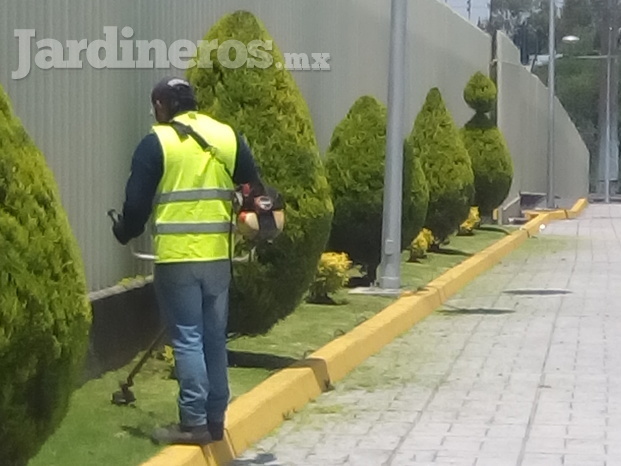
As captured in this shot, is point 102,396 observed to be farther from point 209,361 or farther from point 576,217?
point 576,217

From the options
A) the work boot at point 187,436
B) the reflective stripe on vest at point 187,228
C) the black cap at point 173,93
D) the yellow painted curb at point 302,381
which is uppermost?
the black cap at point 173,93

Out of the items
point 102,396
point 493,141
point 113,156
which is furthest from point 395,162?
point 493,141

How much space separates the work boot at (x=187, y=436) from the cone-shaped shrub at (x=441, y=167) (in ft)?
45.0

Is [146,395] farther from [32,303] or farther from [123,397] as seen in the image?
[32,303]

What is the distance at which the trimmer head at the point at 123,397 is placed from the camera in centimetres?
792

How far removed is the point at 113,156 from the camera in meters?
9.30

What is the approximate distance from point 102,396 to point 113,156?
185 centimetres

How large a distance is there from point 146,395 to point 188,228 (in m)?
1.91

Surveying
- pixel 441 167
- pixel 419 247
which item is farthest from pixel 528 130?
pixel 419 247

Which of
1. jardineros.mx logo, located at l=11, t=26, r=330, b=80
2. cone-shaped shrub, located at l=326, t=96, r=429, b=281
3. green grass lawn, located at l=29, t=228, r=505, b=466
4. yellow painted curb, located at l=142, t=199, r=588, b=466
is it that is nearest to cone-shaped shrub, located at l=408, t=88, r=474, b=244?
yellow painted curb, located at l=142, t=199, r=588, b=466

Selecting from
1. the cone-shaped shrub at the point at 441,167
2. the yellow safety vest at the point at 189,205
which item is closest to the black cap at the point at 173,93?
the yellow safety vest at the point at 189,205

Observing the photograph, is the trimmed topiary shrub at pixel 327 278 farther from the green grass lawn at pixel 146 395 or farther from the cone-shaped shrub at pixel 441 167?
the cone-shaped shrub at pixel 441 167

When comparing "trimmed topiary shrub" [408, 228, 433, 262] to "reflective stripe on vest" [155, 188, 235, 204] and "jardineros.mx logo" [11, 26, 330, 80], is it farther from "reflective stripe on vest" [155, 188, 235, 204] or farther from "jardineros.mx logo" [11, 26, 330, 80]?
"reflective stripe on vest" [155, 188, 235, 204]

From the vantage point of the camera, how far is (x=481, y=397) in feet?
31.1
